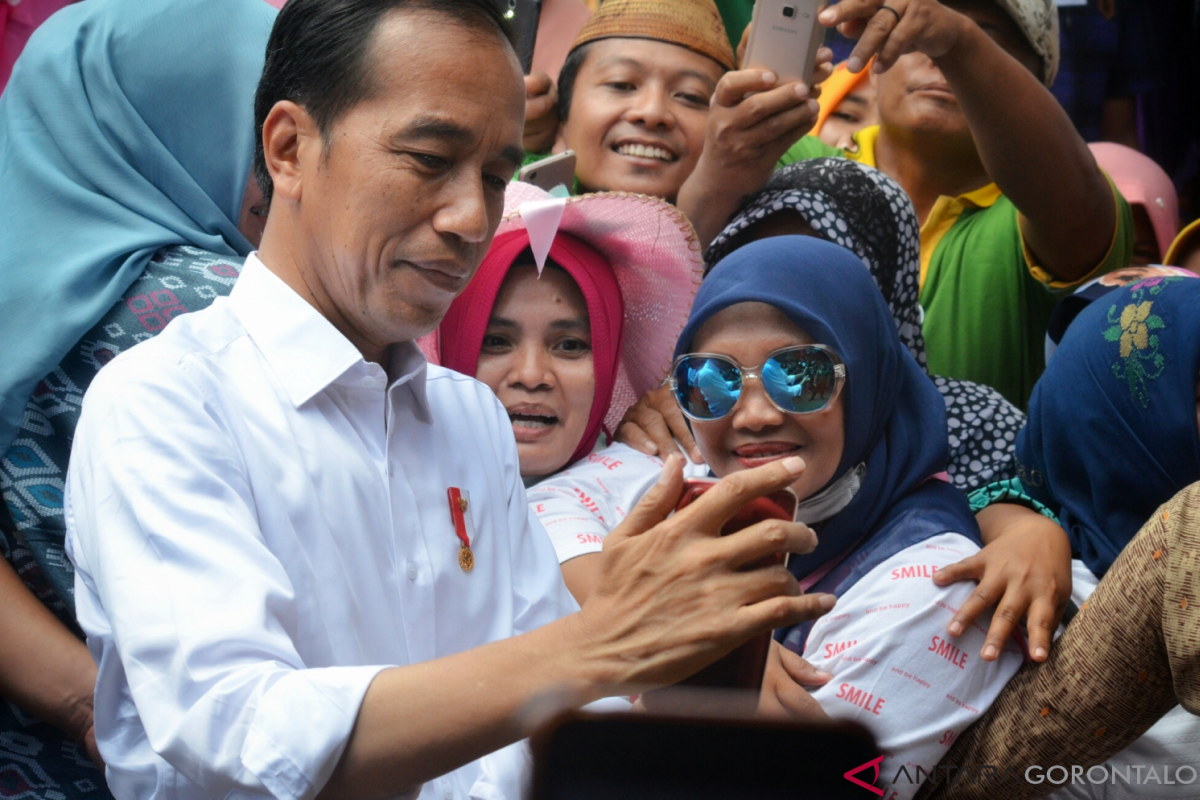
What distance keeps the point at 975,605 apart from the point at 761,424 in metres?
0.51

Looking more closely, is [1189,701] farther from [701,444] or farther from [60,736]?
[60,736]

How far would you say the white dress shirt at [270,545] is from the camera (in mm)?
1109

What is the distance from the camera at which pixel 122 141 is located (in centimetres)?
208

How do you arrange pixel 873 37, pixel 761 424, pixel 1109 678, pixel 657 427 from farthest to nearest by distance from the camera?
pixel 657 427, pixel 873 37, pixel 761 424, pixel 1109 678

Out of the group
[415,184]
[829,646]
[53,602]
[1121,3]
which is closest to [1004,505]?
[829,646]

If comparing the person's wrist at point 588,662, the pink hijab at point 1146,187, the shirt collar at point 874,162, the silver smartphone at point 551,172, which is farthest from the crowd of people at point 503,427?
the pink hijab at point 1146,187

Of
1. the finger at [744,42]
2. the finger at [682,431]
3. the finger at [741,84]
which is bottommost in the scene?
the finger at [682,431]

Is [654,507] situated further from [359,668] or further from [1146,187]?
[1146,187]

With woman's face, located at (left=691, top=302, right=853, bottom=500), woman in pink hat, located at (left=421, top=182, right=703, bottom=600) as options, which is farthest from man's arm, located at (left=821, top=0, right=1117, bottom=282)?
woman's face, located at (left=691, top=302, right=853, bottom=500)

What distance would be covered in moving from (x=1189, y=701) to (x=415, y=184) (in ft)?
4.28

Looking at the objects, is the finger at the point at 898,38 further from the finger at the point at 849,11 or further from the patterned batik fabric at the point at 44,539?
the patterned batik fabric at the point at 44,539

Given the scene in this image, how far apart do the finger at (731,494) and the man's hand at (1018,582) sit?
2.52 ft

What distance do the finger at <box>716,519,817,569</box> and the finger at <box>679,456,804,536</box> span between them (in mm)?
25

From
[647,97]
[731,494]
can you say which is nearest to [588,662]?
[731,494]
